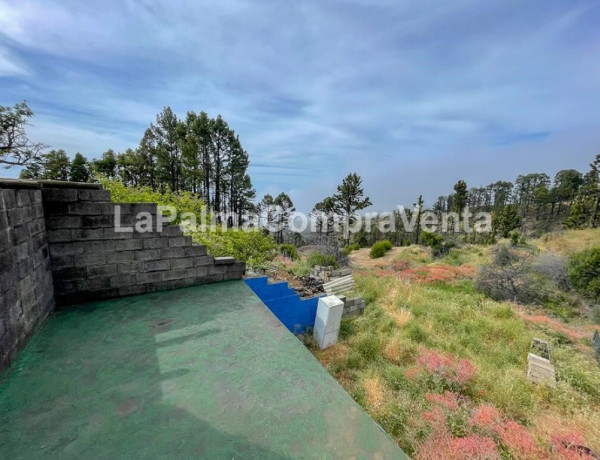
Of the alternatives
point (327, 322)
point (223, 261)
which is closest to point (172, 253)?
point (223, 261)

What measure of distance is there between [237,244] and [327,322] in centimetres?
455

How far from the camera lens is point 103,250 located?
130 inches

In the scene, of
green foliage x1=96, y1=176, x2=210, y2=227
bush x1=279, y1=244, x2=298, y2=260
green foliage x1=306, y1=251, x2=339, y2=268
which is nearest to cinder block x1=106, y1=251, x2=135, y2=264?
green foliage x1=96, y1=176, x2=210, y2=227

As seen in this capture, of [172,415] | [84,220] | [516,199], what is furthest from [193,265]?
[516,199]

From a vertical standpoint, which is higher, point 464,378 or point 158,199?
point 158,199

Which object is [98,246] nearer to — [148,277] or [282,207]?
[148,277]

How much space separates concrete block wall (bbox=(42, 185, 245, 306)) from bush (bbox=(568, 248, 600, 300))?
1357 centimetres

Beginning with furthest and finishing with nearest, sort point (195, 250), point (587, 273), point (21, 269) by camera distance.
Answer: point (587, 273) < point (195, 250) < point (21, 269)

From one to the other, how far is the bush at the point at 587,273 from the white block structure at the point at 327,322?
1044 cm

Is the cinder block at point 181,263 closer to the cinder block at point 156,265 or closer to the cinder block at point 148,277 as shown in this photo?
the cinder block at point 156,265

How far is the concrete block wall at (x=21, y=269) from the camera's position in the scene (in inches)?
79.7

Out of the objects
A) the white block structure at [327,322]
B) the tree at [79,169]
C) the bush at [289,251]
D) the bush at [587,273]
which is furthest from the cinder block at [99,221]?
the tree at [79,169]

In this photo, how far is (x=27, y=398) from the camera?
1768mm

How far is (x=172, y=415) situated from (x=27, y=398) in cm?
102
